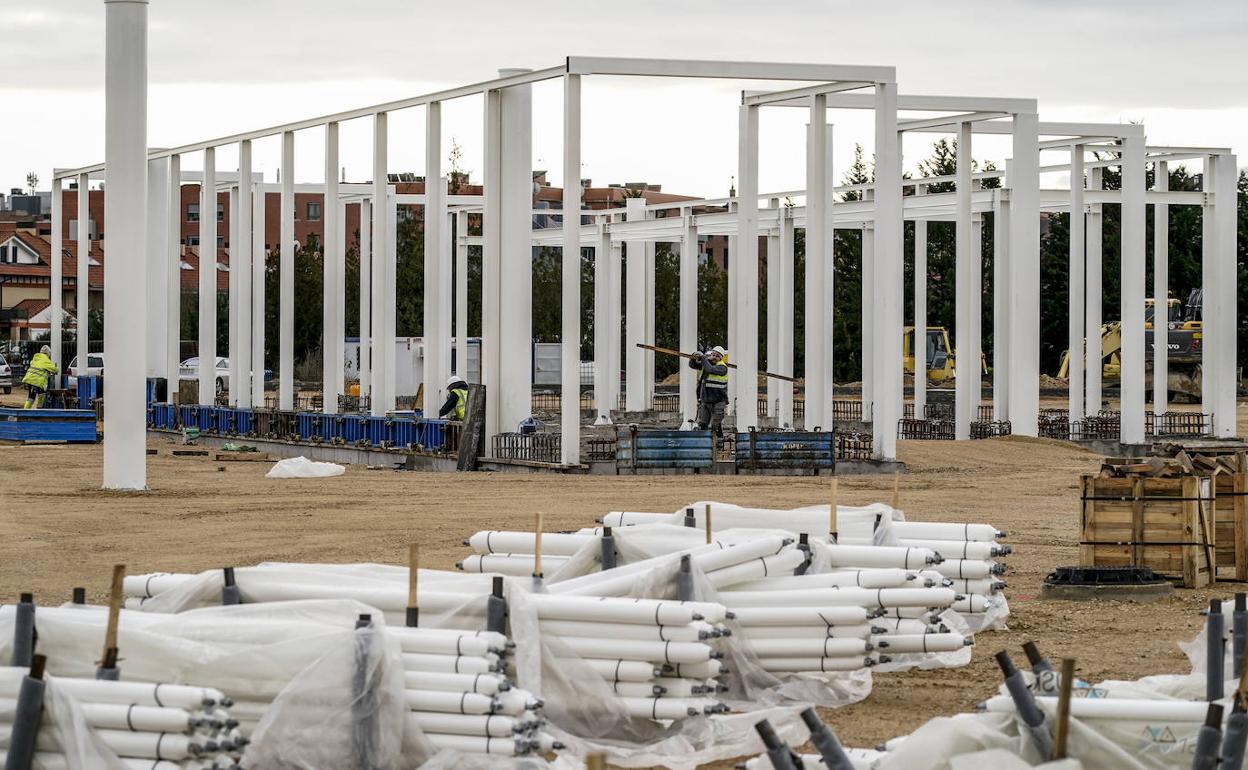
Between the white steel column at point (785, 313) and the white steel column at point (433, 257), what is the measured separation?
876 cm

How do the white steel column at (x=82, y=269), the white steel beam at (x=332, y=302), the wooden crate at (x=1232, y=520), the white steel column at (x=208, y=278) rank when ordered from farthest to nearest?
the white steel column at (x=82, y=269) → the white steel column at (x=208, y=278) → the white steel beam at (x=332, y=302) → the wooden crate at (x=1232, y=520)

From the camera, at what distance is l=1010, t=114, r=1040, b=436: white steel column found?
31469 mm

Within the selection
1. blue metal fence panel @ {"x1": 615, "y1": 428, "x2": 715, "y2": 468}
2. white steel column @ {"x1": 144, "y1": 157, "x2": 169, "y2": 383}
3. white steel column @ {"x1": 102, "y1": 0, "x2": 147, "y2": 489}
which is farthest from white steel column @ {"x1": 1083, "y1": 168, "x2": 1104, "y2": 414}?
white steel column @ {"x1": 144, "y1": 157, "x2": 169, "y2": 383}

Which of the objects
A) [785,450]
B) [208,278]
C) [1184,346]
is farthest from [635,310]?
[1184,346]

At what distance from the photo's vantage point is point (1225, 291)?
3575 centimetres

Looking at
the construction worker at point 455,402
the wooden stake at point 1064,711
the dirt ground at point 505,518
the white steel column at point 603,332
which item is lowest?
the dirt ground at point 505,518

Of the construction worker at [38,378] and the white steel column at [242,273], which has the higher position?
the white steel column at [242,273]

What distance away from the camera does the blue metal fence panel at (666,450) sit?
27922mm

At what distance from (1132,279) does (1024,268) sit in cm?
259

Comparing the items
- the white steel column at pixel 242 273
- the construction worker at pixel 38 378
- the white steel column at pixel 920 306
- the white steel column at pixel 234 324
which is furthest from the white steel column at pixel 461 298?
the white steel column at pixel 920 306

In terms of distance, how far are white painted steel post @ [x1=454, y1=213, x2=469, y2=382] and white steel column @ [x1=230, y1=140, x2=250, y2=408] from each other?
14.1ft

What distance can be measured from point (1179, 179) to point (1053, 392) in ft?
43.0

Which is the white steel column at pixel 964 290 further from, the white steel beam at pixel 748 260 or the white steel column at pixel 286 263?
the white steel column at pixel 286 263

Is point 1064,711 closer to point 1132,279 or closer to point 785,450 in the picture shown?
point 785,450
